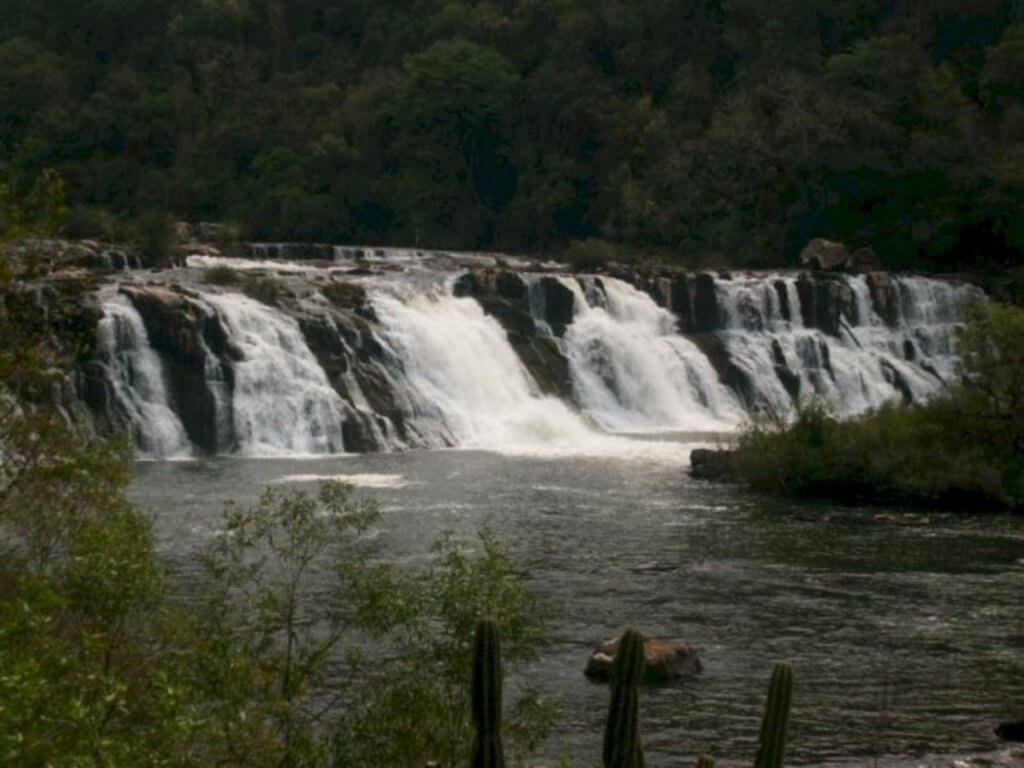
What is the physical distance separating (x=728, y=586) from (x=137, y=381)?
2244 centimetres

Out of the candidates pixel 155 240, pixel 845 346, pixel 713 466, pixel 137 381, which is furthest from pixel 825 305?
pixel 137 381

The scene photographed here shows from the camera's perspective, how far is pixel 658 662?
2377 centimetres

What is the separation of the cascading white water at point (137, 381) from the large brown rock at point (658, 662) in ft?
78.1

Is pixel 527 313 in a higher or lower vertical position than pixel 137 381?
higher

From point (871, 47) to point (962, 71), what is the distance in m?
5.46

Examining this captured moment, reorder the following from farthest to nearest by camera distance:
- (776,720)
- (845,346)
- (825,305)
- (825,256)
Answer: (825,256) → (825,305) → (845,346) → (776,720)

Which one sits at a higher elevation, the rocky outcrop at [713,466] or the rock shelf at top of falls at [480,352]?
the rock shelf at top of falls at [480,352]

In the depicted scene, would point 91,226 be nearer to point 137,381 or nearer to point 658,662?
point 137,381

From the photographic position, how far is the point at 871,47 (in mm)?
77938

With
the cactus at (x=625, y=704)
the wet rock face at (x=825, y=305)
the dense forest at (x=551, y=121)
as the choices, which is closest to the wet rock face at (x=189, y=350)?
the wet rock face at (x=825, y=305)

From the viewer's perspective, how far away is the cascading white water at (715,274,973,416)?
58750 mm

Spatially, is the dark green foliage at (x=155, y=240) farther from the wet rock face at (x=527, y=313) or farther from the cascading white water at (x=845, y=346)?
the cascading white water at (x=845, y=346)

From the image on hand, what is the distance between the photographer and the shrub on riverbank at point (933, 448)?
128 feet

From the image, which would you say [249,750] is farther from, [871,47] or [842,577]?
[871,47]
